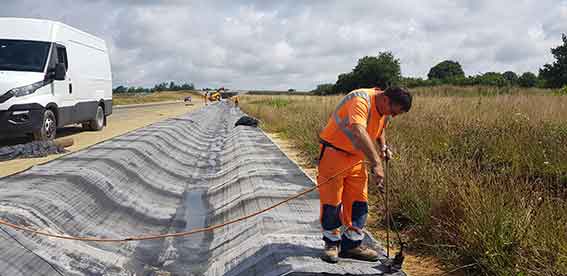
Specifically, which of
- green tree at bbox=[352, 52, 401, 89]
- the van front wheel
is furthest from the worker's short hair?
green tree at bbox=[352, 52, 401, 89]

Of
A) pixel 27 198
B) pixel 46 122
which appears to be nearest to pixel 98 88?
pixel 46 122

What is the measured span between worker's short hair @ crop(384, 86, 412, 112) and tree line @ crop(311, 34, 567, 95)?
21.1 feet

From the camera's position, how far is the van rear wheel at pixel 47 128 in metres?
10.4

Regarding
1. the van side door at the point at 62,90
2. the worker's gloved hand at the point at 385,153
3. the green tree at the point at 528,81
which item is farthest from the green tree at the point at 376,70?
the worker's gloved hand at the point at 385,153

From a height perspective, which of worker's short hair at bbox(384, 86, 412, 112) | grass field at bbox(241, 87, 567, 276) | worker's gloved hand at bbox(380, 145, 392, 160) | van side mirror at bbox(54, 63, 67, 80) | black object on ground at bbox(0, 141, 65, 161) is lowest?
black object on ground at bbox(0, 141, 65, 161)

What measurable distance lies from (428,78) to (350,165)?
48948 mm

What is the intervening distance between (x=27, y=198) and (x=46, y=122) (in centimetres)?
672

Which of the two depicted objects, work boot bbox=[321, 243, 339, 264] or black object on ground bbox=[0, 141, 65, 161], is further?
black object on ground bbox=[0, 141, 65, 161]

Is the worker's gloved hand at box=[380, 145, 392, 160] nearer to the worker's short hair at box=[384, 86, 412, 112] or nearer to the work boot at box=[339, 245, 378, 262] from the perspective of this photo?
the worker's short hair at box=[384, 86, 412, 112]

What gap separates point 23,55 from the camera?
1055 cm

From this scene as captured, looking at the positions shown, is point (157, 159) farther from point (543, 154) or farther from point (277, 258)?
point (543, 154)

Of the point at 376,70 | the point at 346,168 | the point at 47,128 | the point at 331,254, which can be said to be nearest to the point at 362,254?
the point at 331,254

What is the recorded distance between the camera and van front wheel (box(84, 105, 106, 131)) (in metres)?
15.2

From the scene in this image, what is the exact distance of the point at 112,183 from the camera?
248 inches
